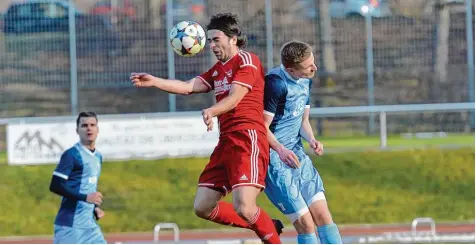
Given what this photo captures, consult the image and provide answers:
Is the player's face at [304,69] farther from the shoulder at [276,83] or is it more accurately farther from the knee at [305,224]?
the knee at [305,224]

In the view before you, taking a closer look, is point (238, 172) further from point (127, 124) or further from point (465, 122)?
point (465, 122)

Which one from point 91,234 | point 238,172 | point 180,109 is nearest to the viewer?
point 238,172

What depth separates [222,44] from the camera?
7.28m

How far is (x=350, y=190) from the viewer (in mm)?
17312

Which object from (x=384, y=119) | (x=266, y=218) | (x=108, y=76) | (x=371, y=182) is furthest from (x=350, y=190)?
(x=266, y=218)

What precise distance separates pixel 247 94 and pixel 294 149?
24.1 inches

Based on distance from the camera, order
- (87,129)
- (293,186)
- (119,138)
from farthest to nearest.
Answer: (119,138) → (87,129) → (293,186)

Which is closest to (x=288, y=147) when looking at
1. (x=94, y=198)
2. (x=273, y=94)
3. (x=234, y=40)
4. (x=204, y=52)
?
(x=273, y=94)

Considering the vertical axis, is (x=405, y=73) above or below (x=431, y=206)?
above

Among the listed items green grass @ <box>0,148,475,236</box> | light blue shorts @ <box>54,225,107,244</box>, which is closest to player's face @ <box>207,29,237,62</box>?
light blue shorts @ <box>54,225,107,244</box>

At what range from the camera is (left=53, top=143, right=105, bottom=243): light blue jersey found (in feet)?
31.3

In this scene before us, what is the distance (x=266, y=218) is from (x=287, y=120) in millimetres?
710

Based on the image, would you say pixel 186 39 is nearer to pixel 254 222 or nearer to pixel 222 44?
pixel 222 44

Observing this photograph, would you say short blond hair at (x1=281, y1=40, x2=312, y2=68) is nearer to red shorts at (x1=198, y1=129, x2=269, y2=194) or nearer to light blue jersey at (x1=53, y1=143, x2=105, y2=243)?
red shorts at (x1=198, y1=129, x2=269, y2=194)
